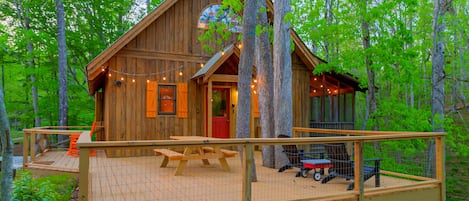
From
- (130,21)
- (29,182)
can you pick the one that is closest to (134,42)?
(29,182)

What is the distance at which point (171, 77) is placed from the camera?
406 inches

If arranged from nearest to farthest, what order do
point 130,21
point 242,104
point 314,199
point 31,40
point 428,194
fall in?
point 314,199
point 428,194
point 242,104
point 31,40
point 130,21

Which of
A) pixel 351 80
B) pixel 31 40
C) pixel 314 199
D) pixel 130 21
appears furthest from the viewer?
pixel 130 21

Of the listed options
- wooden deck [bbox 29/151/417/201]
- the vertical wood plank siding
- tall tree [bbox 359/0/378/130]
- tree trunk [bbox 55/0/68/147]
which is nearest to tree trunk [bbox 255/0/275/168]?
wooden deck [bbox 29/151/417/201]

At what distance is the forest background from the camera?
1159 cm

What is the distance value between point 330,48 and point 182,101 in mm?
13902

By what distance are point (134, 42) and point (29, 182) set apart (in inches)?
232

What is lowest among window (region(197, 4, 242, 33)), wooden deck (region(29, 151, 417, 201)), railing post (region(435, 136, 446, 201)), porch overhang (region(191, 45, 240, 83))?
wooden deck (region(29, 151, 417, 201))

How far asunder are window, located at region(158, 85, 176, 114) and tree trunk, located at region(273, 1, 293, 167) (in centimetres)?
366

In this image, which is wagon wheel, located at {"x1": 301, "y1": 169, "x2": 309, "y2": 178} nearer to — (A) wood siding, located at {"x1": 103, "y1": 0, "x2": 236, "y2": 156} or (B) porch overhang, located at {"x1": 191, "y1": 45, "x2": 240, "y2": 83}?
(B) porch overhang, located at {"x1": 191, "y1": 45, "x2": 240, "y2": 83}

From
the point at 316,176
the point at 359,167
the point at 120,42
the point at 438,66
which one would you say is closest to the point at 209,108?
the point at 120,42

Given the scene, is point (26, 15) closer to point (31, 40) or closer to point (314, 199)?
point (31, 40)

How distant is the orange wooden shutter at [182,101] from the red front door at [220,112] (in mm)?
914

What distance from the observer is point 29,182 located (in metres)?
4.76
